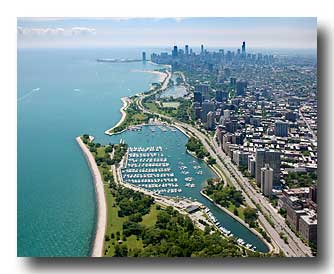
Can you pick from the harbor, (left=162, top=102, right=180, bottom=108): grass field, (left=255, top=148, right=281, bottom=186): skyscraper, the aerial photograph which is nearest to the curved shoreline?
the aerial photograph

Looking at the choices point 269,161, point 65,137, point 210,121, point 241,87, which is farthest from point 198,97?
point 65,137

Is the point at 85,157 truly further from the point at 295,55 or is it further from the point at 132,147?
the point at 295,55

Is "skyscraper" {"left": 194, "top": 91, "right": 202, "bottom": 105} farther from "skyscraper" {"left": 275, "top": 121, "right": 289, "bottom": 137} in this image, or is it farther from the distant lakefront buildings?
"skyscraper" {"left": 275, "top": 121, "right": 289, "bottom": 137}

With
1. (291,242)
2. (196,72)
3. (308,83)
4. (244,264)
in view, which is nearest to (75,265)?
(244,264)

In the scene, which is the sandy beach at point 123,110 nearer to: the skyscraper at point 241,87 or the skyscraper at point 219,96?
the skyscraper at point 219,96

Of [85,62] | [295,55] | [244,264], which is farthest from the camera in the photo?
[85,62]

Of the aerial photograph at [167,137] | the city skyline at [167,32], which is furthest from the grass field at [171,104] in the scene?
the city skyline at [167,32]
